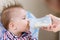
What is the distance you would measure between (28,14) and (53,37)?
27 centimetres

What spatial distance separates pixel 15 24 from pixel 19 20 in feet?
0.10

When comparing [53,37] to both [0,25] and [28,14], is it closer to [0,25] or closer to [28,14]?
[28,14]

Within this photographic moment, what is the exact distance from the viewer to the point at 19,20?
67cm

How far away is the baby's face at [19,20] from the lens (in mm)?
670

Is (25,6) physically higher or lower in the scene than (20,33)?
higher

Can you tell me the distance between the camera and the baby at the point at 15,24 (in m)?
0.65

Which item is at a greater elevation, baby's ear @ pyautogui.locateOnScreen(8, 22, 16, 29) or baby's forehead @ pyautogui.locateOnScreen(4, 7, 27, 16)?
baby's forehead @ pyautogui.locateOnScreen(4, 7, 27, 16)

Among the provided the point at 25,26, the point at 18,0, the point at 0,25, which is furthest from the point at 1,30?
the point at 18,0

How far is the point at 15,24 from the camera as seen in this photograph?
26.3 inches

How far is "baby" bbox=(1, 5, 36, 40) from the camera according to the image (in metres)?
0.65

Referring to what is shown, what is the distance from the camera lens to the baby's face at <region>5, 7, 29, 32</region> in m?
0.67

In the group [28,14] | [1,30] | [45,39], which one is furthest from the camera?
[45,39]

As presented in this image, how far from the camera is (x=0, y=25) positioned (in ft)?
2.15

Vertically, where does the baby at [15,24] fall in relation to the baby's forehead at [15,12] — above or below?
below
